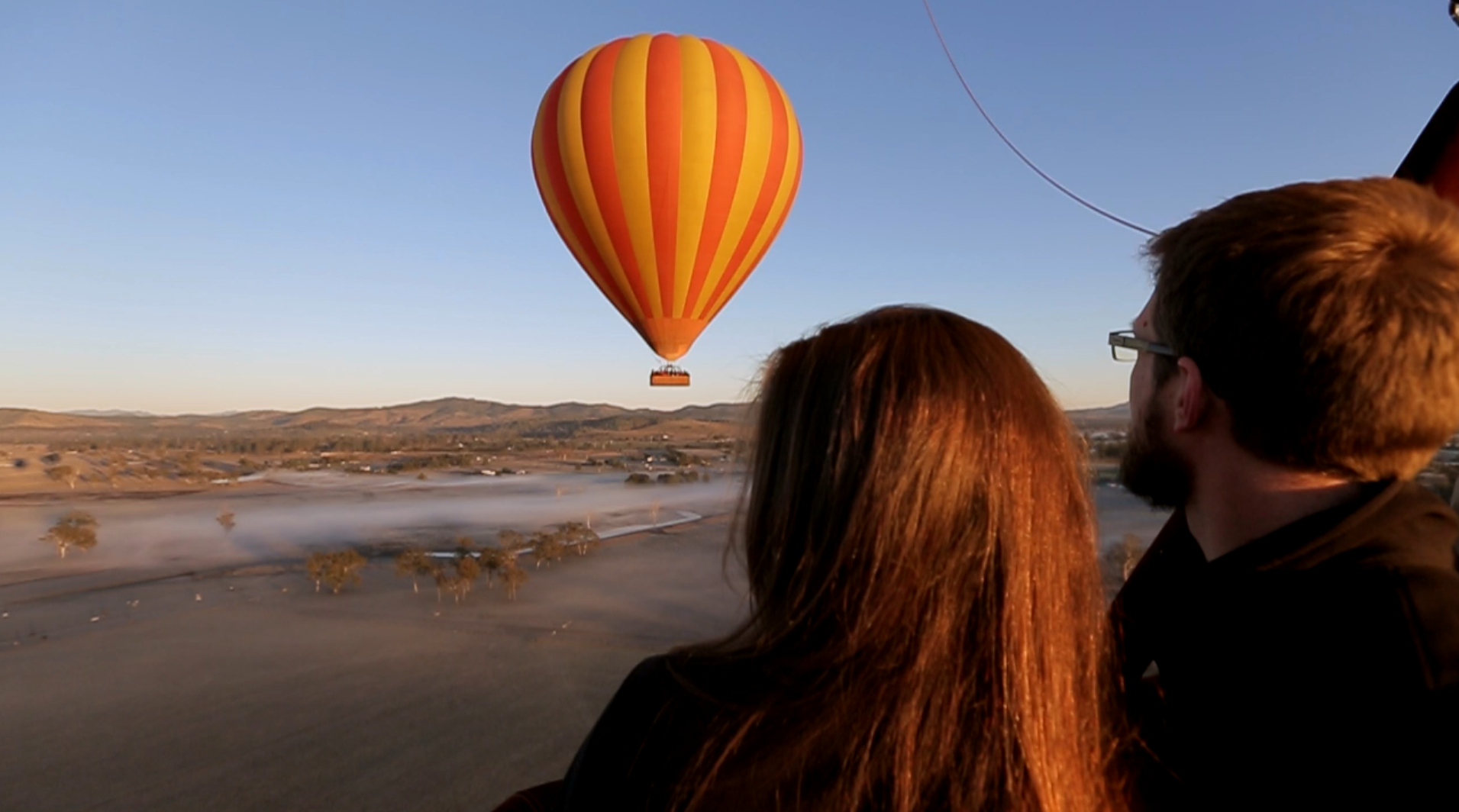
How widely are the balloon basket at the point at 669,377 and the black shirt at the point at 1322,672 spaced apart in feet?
51.2

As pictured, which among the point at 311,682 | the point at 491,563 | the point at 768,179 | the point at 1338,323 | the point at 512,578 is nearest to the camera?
the point at 1338,323

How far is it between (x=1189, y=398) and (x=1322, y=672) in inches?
16.5

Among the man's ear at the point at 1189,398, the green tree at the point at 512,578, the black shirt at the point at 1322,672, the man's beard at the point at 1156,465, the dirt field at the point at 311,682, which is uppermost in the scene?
the man's ear at the point at 1189,398

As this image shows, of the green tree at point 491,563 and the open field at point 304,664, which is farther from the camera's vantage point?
the green tree at point 491,563

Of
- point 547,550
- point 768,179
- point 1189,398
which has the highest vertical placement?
point 768,179

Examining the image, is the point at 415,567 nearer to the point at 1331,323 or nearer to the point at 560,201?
the point at 560,201

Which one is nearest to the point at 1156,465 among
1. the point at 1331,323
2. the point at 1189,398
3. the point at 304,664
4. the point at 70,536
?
the point at 1189,398

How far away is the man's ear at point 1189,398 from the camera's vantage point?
124cm

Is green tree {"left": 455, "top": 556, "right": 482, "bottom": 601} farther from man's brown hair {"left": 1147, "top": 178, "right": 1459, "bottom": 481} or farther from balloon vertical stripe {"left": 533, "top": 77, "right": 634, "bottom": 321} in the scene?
man's brown hair {"left": 1147, "top": 178, "right": 1459, "bottom": 481}

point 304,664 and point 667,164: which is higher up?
point 667,164

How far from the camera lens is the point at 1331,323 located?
1105 mm

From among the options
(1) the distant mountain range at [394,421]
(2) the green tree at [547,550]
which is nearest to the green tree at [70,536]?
(2) the green tree at [547,550]

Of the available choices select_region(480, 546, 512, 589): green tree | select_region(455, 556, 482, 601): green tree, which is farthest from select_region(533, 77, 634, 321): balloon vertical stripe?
select_region(455, 556, 482, 601): green tree

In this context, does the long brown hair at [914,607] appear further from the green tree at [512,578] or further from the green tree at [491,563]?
the green tree at [491,563]
